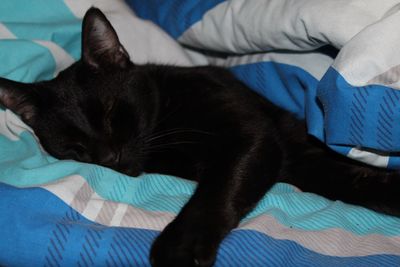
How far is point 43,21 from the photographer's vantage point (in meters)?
1.53

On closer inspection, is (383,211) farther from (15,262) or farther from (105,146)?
(15,262)

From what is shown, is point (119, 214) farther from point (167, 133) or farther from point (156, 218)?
point (167, 133)

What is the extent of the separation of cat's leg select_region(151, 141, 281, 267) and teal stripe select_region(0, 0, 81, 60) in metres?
0.74

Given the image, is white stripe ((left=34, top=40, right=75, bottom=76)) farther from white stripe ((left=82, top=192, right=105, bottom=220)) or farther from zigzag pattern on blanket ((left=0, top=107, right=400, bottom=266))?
white stripe ((left=82, top=192, right=105, bottom=220))

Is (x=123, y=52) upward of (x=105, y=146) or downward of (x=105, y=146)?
upward

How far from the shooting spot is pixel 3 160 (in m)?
1.20

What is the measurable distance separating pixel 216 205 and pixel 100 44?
644mm

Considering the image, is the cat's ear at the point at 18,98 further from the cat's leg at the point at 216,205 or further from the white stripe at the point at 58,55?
the cat's leg at the point at 216,205

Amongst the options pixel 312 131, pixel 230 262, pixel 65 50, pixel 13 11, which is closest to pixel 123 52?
pixel 65 50

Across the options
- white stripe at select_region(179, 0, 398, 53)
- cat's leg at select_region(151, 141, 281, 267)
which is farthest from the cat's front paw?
white stripe at select_region(179, 0, 398, 53)

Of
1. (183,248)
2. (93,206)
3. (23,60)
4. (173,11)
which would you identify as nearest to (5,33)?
(23,60)

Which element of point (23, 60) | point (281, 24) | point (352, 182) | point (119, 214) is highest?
point (281, 24)

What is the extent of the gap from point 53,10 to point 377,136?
1124 mm

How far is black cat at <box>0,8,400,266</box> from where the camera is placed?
1.19m
